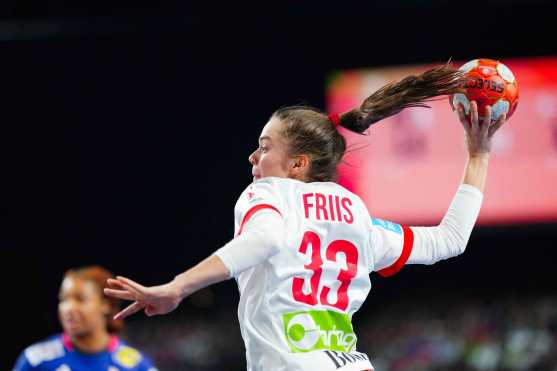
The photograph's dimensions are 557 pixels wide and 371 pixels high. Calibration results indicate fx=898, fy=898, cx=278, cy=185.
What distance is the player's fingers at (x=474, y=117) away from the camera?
3143 millimetres

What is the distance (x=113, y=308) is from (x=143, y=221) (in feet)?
20.2

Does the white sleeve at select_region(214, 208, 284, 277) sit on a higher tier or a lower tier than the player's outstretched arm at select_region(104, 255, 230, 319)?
higher

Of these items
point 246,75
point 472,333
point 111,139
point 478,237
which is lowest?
point 472,333

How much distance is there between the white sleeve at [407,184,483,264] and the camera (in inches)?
117

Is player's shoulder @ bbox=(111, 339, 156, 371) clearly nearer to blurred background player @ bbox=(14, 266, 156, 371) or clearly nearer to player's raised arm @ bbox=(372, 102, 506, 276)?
blurred background player @ bbox=(14, 266, 156, 371)

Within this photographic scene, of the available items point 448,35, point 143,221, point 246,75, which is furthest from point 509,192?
point 143,221

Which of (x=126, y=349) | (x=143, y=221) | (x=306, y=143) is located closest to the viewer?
(x=306, y=143)

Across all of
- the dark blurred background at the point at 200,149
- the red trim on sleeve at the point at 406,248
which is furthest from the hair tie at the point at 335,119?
the dark blurred background at the point at 200,149

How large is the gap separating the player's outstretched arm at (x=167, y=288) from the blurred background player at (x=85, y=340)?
102 inches

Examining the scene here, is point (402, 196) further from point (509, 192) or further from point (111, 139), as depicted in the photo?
point (111, 139)

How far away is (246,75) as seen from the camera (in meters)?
10.6

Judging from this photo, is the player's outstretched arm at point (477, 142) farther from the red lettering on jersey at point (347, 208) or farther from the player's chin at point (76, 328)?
the player's chin at point (76, 328)

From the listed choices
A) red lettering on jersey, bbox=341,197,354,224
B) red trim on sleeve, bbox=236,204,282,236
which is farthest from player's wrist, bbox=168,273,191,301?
red lettering on jersey, bbox=341,197,354,224

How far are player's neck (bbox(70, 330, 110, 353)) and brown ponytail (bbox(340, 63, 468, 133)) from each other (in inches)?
98.7
